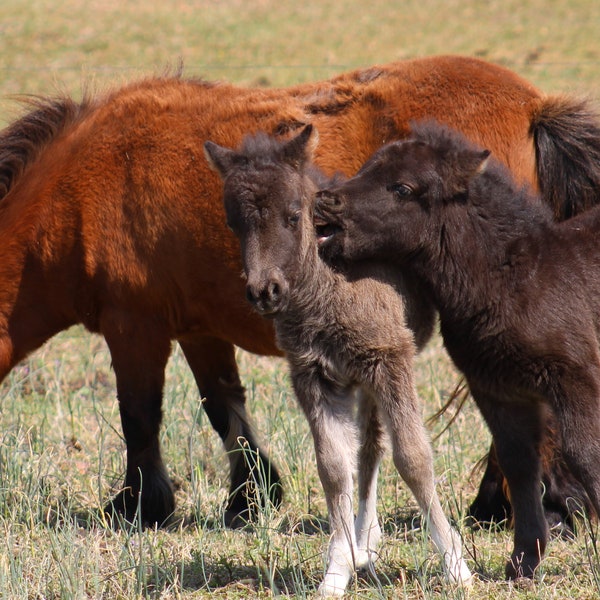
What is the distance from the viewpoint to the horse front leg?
4.02 m

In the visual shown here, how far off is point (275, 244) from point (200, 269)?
144 centimetres

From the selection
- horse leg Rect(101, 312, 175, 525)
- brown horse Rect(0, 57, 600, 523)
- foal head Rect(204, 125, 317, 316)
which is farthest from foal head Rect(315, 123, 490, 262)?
horse leg Rect(101, 312, 175, 525)

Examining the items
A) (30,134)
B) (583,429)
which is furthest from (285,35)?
(583,429)

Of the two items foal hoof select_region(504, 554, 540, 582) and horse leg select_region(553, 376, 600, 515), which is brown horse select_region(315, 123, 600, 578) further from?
horse leg select_region(553, 376, 600, 515)

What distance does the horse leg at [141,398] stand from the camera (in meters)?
5.41

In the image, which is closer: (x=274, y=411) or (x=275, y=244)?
(x=275, y=244)

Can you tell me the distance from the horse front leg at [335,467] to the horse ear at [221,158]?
935 millimetres

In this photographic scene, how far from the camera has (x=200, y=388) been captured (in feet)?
19.4

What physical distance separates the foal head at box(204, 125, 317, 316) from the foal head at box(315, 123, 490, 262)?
12 centimetres

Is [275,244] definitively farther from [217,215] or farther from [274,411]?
[274,411]

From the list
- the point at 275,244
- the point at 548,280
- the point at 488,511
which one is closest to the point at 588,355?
the point at 548,280

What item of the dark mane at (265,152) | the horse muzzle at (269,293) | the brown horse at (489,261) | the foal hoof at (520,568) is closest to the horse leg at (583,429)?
the brown horse at (489,261)

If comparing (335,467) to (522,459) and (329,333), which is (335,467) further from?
(522,459)

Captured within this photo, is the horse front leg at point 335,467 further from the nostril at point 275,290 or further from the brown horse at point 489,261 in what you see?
the brown horse at point 489,261
